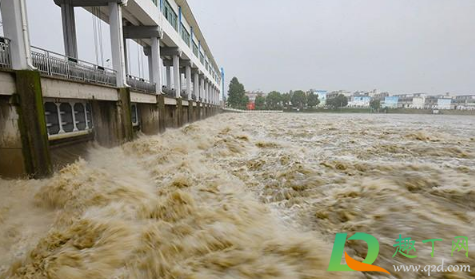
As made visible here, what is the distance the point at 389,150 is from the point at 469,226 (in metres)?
5.69

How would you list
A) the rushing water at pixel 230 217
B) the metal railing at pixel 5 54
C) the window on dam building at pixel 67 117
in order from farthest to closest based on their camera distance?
1. the window on dam building at pixel 67 117
2. the metal railing at pixel 5 54
3. the rushing water at pixel 230 217

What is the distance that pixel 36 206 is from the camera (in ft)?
15.4

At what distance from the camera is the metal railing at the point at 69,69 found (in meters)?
6.55

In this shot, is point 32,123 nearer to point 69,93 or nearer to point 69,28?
point 69,93

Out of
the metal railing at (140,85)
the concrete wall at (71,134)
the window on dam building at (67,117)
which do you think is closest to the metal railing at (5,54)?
the concrete wall at (71,134)

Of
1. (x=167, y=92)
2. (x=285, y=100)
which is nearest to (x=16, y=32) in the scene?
(x=167, y=92)

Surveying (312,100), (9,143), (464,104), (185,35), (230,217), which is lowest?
(230,217)

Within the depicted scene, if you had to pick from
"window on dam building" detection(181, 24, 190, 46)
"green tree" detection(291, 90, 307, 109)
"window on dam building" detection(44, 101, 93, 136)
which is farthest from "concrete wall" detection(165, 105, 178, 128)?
"green tree" detection(291, 90, 307, 109)

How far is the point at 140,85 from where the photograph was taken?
1395cm

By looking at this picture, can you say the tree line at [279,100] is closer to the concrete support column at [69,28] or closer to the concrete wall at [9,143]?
the concrete support column at [69,28]

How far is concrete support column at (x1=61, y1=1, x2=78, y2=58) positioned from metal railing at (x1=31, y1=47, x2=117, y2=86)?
436 cm

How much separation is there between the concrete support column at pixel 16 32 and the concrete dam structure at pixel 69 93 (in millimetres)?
19

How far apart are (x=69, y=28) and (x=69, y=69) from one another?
676cm

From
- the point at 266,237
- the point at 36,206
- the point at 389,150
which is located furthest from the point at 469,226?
the point at 36,206
